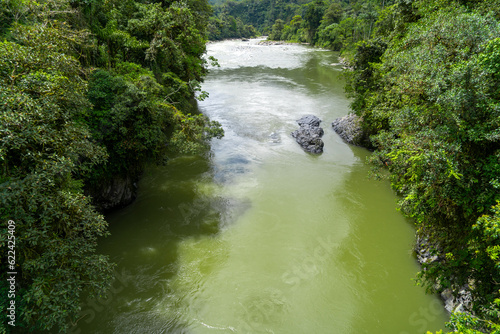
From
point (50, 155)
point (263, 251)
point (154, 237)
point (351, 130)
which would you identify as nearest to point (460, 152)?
point (263, 251)

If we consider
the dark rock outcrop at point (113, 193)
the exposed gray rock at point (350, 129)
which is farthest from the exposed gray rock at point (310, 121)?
the dark rock outcrop at point (113, 193)

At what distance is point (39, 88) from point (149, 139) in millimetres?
4511

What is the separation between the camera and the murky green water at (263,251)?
708cm

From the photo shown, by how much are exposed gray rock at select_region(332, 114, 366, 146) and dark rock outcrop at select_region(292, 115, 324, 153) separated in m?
1.31

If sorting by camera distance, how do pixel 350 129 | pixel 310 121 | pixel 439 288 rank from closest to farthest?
pixel 439 288
pixel 350 129
pixel 310 121

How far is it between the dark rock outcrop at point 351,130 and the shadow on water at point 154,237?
7421 millimetres

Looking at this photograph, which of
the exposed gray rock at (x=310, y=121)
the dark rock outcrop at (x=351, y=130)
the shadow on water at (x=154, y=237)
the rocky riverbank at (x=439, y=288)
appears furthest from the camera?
the exposed gray rock at (x=310, y=121)

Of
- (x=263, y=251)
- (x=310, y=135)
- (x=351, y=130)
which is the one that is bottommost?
(x=263, y=251)

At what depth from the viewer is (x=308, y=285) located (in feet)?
26.2

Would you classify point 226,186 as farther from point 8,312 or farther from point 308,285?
point 8,312

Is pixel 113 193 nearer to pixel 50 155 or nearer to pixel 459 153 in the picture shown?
pixel 50 155

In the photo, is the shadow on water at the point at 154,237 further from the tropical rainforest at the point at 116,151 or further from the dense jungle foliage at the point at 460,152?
the dense jungle foliage at the point at 460,152

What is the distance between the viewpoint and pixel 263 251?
920 cm

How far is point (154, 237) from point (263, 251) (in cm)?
389
